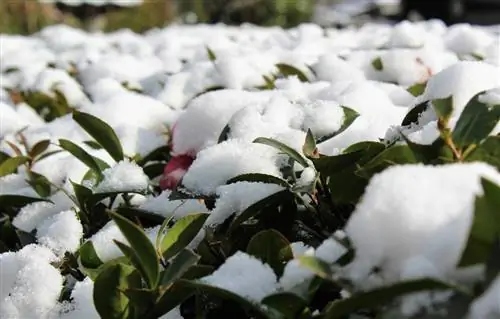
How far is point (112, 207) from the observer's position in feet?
4.03

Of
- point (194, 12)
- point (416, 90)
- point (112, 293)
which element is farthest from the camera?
point (194, 12)

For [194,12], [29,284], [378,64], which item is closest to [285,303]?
[29,284]

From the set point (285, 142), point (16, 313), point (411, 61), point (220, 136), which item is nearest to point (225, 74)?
point (411, 61)

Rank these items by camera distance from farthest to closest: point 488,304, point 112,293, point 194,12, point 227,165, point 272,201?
point 194,12, point 227,165, point 272,201, point 112,293, point 488,304

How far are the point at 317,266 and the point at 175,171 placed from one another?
0.60m

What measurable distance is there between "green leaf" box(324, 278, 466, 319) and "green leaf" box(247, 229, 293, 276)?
5.8 inches

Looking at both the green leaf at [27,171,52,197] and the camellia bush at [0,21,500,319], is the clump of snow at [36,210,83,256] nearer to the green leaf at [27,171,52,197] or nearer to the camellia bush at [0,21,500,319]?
the camellia bush at [0,21,500,319]

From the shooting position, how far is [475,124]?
0.85 meters

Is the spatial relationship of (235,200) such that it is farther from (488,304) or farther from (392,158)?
(488,304)

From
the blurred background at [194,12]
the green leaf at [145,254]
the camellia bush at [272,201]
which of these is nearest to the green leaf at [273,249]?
the camellia bush at [272,201]

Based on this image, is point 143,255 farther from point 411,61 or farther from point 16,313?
point 411,61

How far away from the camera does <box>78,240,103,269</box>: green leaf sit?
103cm

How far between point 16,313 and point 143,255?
0.82ft

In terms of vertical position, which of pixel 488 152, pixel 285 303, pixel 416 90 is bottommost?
pixel 416 90
